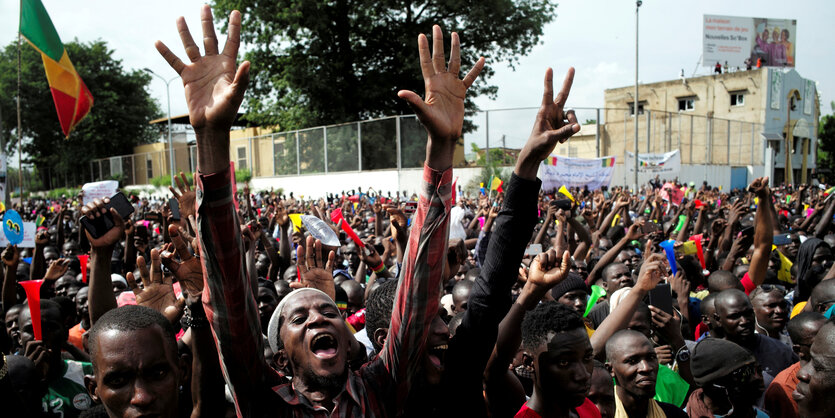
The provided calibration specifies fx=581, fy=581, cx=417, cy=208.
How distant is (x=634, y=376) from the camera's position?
3.07 metres

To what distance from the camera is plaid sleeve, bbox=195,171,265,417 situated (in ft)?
5.72

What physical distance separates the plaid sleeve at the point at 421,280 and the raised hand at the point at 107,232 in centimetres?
174

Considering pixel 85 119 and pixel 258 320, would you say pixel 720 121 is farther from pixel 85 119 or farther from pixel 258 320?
pixel 85 119

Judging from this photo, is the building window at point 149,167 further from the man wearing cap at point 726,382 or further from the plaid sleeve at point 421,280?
the plaid sleeve at point 421,280

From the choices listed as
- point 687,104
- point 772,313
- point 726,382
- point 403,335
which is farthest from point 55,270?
point 687,104

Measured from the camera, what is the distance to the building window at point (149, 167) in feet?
119

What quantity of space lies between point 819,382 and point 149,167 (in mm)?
39088

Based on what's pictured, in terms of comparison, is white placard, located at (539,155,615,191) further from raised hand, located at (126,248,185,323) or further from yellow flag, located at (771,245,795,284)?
raised hand, located at (126,248,185,323)

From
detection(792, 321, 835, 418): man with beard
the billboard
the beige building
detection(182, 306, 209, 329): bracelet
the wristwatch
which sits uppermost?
the billboard

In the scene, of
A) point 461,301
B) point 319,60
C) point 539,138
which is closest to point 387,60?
point 319,60

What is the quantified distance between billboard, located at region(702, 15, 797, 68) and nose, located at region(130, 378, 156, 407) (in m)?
49.3

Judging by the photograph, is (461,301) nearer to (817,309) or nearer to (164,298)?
(164,298)

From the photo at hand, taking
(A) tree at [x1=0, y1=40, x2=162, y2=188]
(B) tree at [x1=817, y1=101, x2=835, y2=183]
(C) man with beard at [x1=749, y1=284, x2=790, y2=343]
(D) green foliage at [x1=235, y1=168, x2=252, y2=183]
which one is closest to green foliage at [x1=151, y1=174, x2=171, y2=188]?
(D) green foliage at [x1=235, y1=168, x2=252, y2=183]

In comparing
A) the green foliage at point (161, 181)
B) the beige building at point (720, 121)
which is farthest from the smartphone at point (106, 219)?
the green foliage at point (161, 181)
